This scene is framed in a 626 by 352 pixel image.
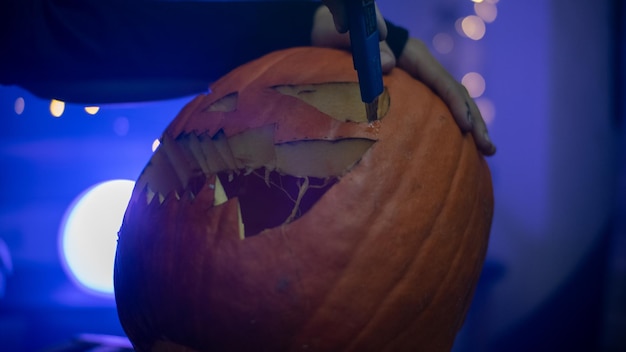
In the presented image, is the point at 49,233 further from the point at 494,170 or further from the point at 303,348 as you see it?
the point at 494,170

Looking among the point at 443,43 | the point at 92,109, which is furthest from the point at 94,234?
the point at 443,43

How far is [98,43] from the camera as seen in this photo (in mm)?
792

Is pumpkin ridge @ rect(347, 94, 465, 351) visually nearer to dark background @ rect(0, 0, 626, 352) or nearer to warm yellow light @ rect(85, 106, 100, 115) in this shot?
dark background @ rect(0, 0, 626, 352)

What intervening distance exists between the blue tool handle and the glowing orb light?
0.62 metres

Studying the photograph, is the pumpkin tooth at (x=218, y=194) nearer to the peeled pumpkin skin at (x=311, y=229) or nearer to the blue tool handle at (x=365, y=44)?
the peeled pumpkin skin at (x=311, y=229)

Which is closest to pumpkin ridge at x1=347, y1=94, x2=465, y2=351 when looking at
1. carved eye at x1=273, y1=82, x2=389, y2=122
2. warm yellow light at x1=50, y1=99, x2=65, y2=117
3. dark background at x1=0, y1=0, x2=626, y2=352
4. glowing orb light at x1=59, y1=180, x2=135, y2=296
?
carved eye at x1=273, y1=82, x2=389, y2=122

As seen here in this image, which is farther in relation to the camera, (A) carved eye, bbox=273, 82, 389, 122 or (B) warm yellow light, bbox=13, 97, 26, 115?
(B) warm yellow light, bbox=13, 97, 26, 115

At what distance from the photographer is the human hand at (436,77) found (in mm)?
588

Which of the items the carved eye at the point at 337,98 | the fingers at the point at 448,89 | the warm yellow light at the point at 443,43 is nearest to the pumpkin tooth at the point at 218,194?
the carved eye at the point at 337,98

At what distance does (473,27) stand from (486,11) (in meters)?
0.03

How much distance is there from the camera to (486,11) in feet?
2.97

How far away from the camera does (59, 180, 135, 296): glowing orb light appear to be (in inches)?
37.0

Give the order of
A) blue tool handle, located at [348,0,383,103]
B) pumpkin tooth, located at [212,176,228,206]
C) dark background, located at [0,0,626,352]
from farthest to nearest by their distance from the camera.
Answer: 1. dark background, located at [0,0,626,352]
2. pumpkin tooth, located at [212,176,228,206]
3. blue tool handle, located at [348,0,383,103]

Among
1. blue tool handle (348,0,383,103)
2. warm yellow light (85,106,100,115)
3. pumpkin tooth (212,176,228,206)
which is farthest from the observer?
warm yellow light (85,106,100,115)
